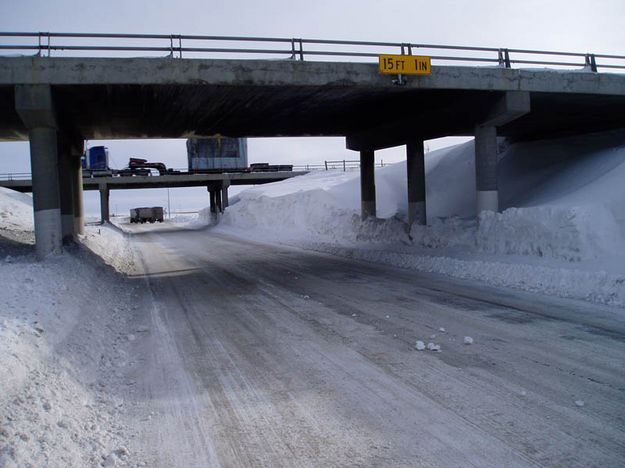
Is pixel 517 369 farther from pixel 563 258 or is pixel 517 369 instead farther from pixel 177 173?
pixel 177 173

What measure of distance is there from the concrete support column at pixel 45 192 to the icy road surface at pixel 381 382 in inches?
176

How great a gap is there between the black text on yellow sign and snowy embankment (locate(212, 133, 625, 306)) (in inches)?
193

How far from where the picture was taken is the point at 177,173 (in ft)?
171

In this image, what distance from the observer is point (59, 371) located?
5.57 meters

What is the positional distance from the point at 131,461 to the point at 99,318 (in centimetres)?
538

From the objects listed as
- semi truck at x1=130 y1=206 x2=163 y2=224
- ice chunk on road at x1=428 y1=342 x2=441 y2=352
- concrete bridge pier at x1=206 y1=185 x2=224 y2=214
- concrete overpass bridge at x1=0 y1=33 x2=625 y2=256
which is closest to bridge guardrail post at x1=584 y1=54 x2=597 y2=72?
concrete overpass bridge at x1=0 y1=33 x2=625 y2=256

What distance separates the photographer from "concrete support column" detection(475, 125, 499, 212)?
16.5m

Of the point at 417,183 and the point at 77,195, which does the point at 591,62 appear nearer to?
the point at 417,183

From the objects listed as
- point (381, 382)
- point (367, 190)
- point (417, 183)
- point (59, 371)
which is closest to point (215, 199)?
point (367, 190)

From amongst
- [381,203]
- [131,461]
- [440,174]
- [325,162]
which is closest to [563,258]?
[131,461]

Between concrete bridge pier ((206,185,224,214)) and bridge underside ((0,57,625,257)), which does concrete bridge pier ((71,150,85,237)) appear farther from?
concrete bridge pier ((206,185,224,214))

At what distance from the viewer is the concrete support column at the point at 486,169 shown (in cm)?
1652

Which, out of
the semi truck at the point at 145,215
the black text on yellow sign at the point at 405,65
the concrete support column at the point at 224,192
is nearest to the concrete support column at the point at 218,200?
the concrete support column at the point at 224,192

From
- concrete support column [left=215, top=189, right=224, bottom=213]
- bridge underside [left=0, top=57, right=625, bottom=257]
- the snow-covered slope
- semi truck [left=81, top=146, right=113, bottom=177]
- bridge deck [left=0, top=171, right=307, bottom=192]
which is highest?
semi truck [left=81, top=146, right=113, bottom=177]
